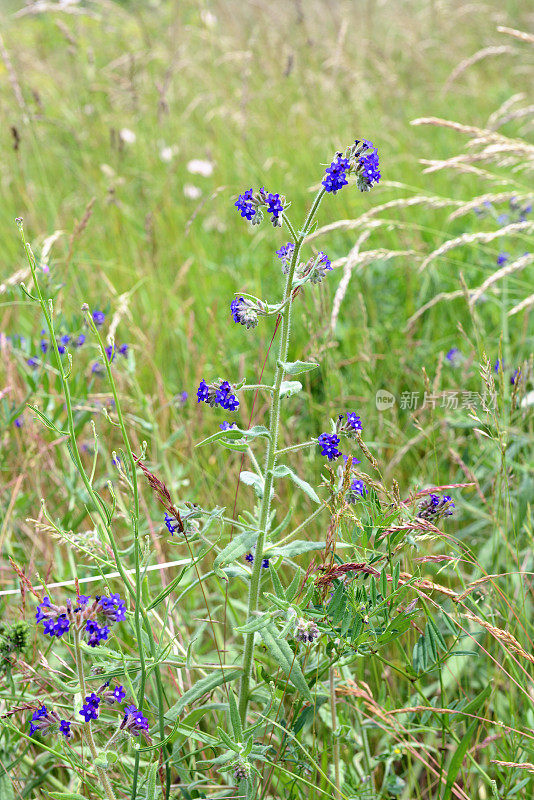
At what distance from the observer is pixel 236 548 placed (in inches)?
49.2

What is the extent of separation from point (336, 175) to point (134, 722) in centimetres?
101

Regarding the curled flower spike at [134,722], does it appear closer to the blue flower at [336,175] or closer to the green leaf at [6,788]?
the green leaf at [6,788]

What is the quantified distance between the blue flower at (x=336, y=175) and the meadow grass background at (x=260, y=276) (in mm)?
523

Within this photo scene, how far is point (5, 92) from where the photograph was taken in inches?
194

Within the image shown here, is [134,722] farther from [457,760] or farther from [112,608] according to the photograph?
[457,760]

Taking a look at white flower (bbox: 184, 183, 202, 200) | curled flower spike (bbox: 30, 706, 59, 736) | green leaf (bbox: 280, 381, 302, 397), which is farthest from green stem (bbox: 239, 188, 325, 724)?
white flower (bbox: 184, 183, 202, 200)

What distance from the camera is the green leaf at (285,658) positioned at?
1.19 metres

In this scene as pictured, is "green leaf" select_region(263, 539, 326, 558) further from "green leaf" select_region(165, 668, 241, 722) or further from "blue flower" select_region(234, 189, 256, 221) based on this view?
"blue flower" select_region(234, 189, 256, 221)

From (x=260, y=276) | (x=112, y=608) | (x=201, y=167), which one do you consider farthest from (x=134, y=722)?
(x=201, y=167)

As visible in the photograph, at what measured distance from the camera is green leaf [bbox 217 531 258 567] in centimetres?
123

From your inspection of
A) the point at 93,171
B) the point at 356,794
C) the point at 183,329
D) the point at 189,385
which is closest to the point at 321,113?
the point at 93,171

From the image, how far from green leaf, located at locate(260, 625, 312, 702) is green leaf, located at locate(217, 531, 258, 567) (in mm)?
140

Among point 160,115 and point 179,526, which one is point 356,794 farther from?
point 160,115

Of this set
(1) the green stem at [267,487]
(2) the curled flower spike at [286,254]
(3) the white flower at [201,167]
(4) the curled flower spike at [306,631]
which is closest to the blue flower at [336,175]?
(1) the green stem at [267,487]
